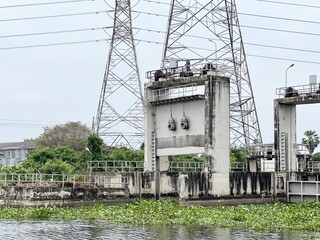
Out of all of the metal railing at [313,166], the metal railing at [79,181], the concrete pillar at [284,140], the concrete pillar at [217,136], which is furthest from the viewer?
the metal railing at [313,166]

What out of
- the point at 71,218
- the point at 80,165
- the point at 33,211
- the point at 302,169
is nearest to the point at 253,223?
the point at 71,218

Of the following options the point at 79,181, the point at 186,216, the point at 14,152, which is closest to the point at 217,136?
the point at 79,181

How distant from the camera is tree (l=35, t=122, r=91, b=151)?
282 ft

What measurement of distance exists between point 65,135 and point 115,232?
203ft

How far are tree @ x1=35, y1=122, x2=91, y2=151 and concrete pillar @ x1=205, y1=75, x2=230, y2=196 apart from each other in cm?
4582

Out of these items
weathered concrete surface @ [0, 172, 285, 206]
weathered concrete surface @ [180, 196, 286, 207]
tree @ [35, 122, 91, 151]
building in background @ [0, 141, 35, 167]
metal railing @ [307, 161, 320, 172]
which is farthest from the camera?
building in background @ [0, 141, 35, 167]

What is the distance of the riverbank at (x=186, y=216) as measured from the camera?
2888 centimetres

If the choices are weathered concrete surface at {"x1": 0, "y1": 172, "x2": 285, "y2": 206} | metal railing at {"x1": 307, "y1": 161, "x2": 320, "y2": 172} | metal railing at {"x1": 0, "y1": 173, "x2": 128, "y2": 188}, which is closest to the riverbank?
weathered concrete surface at {"x1": 0, "y1": 172, "x2": 285, "y2": 206}

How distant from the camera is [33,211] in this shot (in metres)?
32.9

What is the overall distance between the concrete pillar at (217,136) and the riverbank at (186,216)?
6.06m

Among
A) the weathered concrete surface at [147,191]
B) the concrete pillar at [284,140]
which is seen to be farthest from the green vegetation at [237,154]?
the weathered concrete surface at [147,191]

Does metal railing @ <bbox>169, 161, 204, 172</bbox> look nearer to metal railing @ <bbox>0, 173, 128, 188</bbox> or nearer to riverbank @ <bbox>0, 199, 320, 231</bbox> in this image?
metal railing @ <bbox>0, 173, 128, 188</bbox>

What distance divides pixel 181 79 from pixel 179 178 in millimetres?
7389

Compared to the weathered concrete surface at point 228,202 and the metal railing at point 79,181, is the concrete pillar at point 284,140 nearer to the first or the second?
the weathered concrete surface at point 228,202
